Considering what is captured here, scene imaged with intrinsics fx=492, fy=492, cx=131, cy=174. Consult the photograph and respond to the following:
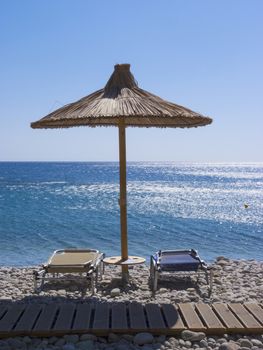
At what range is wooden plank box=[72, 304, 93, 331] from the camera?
436 cm

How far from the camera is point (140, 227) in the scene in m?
18.1

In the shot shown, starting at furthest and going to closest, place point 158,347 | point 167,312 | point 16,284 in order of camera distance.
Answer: point 16,284 < point 167,312 < point 158,347

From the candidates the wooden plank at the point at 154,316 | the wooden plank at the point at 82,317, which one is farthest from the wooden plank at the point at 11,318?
the wooden plank at the point at 154,316

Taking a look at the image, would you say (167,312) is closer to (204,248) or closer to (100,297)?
(100,297)

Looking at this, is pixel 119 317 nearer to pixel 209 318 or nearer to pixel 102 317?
pixel 102 317

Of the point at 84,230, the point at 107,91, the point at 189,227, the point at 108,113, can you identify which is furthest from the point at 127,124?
the point at 189,227

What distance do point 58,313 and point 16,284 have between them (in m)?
2.60

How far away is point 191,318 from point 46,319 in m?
1.35

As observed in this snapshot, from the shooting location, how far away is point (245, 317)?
15.1ft

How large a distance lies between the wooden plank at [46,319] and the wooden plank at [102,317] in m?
0.40

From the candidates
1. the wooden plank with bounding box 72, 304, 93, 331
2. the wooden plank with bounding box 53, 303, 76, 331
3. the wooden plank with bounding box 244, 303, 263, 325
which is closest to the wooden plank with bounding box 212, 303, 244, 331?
the wooden plank with bounding box 244, 303, 263, 325

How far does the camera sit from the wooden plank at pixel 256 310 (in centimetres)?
461

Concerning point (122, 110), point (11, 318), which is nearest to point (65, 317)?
point (11, 318)

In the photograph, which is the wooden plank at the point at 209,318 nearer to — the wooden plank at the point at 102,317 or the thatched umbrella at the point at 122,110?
the wooden plank at the point at 102,317
